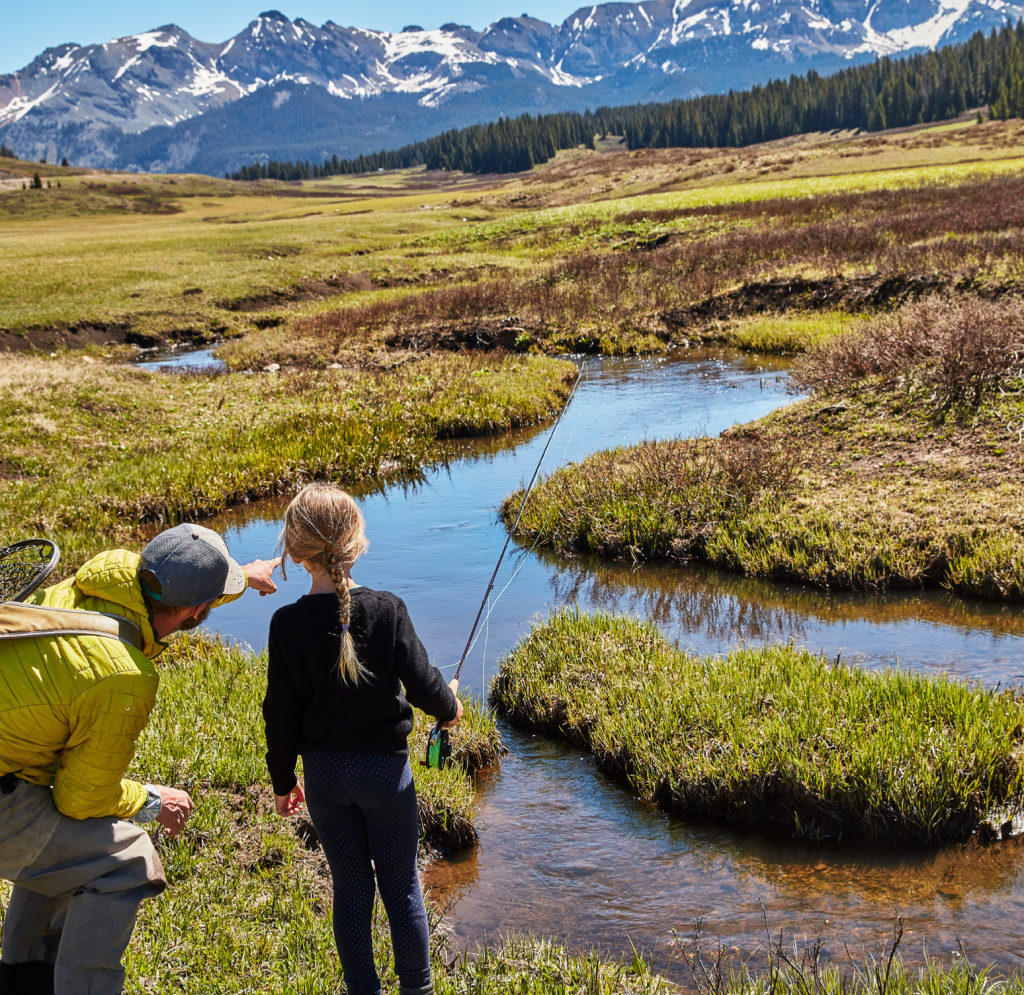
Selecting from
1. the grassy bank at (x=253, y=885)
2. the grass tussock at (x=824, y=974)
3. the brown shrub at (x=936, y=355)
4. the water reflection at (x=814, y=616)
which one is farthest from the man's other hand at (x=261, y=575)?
the brown shrub at (x=936, y=355)

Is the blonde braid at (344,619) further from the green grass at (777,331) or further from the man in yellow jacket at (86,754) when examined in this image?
the green grass at (777,331)

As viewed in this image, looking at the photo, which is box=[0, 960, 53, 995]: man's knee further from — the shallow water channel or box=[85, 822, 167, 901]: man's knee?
the shallow water channel

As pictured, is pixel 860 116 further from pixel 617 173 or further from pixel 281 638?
pixel 281 638

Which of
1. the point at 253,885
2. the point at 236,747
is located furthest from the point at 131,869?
the point at 236,747

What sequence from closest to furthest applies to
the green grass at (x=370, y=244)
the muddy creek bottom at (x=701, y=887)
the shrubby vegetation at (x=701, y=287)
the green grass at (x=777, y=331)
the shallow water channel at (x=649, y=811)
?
the muddy creek bottom at (x=701, y=887) → the shallow water channel at (x=649, y=811) → the green grass at (x=777, y=331) → the shrubby vegetation at (x=701, y=287) → the green grass at (x=370, y=244)

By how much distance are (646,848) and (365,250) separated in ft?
173

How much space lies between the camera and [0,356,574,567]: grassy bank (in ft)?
41.5

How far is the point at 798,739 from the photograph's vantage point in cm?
546

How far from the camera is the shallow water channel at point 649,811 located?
4359mm

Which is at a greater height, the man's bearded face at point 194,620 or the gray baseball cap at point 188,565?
the gray baseball cap at point 188,565

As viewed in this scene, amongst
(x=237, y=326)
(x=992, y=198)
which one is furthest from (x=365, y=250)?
(x=992, y=198)

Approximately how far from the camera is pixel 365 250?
176 feet

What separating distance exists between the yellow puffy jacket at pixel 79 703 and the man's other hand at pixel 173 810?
361 mm

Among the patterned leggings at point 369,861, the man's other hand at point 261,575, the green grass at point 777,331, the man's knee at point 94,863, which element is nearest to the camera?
the man's knee at point 94,863
